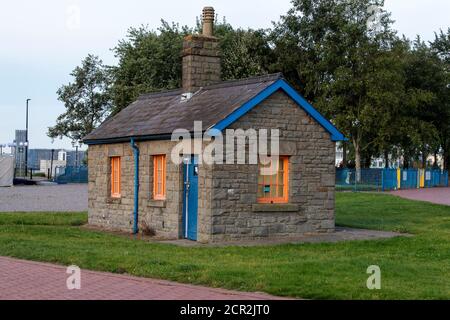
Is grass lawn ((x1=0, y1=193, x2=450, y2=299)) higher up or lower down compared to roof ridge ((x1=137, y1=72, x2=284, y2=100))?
lower down

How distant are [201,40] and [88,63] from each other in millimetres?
55599

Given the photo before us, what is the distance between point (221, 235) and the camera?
699 inches

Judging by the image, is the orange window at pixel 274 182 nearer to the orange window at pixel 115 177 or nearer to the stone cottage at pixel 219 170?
the stone cottage at pixel 219 170

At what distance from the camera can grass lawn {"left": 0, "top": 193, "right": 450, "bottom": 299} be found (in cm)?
1062

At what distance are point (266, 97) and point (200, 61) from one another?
3.58 metres

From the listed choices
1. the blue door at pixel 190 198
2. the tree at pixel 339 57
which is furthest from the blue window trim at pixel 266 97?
the tree at pixel 339 57

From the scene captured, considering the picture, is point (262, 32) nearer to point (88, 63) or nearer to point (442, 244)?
point (88, 63)

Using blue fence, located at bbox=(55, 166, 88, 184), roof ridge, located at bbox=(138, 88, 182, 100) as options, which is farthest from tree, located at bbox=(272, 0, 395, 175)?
roof ridge, located at bbox=(138, 88, 182, 100)

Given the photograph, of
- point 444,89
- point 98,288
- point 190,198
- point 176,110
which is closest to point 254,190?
point 190,198

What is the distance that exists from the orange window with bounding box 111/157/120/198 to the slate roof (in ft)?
2.27

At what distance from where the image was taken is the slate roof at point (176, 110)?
18.6 m

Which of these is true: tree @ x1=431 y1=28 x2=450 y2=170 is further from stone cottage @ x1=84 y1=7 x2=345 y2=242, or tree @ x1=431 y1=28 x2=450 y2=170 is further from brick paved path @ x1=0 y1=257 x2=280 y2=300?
brick paved path @ x1=0 y1=257 x2=280 y2=300
